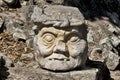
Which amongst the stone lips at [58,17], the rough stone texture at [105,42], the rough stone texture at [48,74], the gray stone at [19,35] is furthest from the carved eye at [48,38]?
the gray stone at [19,35]

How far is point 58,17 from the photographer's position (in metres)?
5.66

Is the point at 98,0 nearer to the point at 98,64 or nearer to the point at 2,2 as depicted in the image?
the point at 2,2

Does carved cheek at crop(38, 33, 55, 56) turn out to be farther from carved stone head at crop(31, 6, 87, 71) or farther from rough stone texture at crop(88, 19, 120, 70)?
rough stone texture at crop(88, 19, 120, 70)

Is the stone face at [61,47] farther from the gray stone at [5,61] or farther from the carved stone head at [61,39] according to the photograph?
the gray stone at [5,61]

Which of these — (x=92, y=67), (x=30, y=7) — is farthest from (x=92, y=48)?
(x=92, y=67)

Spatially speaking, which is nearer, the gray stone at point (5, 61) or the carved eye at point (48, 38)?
the carved eye at point (48, 38)

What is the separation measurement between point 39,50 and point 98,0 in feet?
15.3

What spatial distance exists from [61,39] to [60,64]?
30 cm

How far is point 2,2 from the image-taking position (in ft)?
28.7

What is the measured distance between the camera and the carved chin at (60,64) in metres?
5.70

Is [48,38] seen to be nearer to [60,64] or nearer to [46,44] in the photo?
[46,44]

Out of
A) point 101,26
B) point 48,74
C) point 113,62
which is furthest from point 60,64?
point 101,26

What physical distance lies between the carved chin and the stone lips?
1.42ft

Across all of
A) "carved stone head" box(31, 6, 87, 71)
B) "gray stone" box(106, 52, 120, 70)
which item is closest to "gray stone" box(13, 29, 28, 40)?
"gray stone" box(106, 52, 120, 70)
